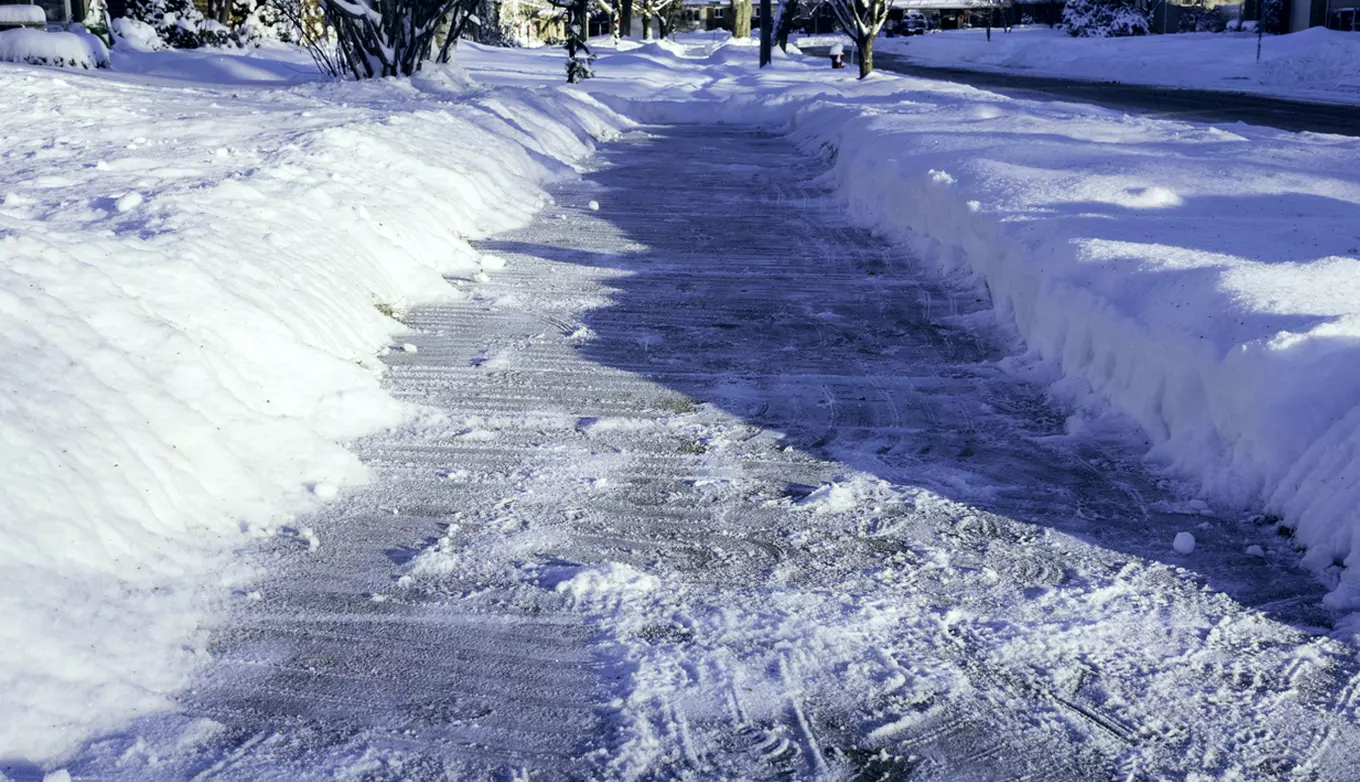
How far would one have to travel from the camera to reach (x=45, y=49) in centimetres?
1742

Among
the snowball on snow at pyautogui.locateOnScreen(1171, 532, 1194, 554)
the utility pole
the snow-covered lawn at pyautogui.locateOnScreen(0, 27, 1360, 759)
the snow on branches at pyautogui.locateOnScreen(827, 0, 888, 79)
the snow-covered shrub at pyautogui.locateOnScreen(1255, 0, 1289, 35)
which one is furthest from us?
the snow-covered shrub at pyautogui.locateOnScreen(1255, 0, 1289, 35)

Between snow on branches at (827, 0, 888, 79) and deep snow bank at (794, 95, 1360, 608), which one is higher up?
snow on branches at (827, 0, 888, 79)

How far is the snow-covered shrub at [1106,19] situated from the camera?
167ft

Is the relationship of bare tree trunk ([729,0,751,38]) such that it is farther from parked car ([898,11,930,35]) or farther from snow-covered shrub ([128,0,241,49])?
snow-covered shrub ([128,0,241,49])

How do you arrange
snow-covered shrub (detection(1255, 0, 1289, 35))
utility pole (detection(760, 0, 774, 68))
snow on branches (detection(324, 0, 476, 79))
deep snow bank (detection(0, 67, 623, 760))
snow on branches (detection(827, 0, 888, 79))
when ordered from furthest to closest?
snow-covered shrub (detection(1255, 0, 1289, 35)) → utility pole (detection(760, 0, 774, 68)) → snow on branches (detection(827, 0, 888, 79)) → snow on branches (detection(324, 0, 476, 79)) → deep snow bank (detection(0, 67, 623, 760))

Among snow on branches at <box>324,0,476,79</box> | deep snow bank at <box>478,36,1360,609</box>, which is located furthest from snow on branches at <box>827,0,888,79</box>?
deep snow bank at <box>478,36,1360,609</box>

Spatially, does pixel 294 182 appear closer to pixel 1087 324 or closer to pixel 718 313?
pixel 718 313

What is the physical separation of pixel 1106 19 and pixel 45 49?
144 ft

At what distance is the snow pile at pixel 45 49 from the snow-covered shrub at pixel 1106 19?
1651 inches

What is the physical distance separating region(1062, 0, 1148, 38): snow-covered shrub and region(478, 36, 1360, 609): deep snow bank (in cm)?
4079

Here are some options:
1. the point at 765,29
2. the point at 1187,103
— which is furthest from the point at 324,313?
the point at 765,29

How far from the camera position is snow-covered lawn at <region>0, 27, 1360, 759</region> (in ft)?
12.5

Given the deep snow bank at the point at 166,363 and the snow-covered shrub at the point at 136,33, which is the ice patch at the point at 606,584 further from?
the snow-covered shrub at the point at 136,33

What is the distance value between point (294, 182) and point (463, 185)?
7.06 feet
